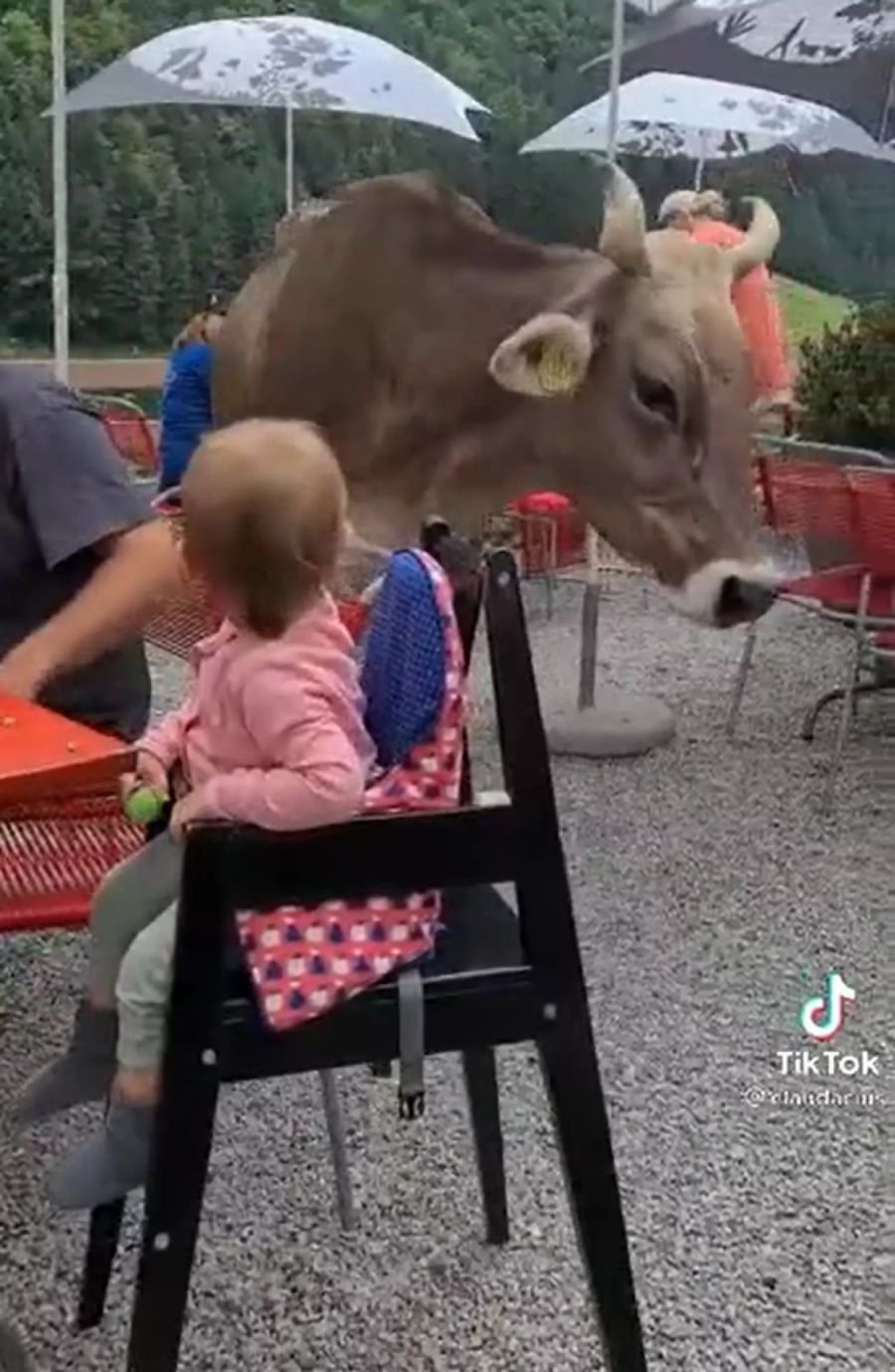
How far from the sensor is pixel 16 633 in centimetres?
289

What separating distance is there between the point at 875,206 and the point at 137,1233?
359 inches

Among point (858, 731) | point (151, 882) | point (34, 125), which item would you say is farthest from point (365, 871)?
point (34, 125)

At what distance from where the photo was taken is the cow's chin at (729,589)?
511 cm

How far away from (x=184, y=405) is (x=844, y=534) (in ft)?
6.36

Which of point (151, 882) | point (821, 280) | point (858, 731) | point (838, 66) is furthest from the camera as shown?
point (821, 280)

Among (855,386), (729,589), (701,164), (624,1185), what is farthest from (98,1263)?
(701,164)

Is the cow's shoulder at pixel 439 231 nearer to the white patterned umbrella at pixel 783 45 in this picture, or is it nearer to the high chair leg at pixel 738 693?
the high chair leg at pixel 738 693

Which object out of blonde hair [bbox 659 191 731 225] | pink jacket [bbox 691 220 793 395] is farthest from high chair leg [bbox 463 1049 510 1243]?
blonde hair [bbox 659 191 731 225]

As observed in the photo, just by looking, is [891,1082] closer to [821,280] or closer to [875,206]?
[821,280]

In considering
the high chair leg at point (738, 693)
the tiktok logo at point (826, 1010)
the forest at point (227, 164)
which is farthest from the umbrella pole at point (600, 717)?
the forest at point (227, 164)

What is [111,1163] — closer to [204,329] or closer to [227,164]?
[204,329]

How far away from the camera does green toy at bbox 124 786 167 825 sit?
216 centimetres

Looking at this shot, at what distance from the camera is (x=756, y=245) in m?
5.61

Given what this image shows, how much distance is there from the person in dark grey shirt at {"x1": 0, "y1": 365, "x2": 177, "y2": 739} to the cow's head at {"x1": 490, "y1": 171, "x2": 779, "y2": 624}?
7.43 ft
